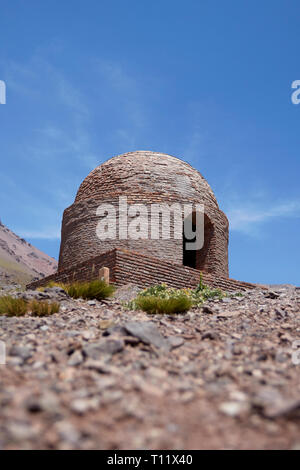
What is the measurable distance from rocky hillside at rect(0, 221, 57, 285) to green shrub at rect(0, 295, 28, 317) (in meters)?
52.0

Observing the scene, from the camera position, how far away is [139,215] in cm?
1200

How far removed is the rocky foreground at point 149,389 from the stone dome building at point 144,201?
7301mm

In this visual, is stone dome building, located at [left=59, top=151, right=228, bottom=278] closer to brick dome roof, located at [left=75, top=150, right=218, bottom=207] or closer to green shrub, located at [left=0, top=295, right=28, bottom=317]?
brick dome roof, located at [left=75, top=150, right=218, bottom=207]

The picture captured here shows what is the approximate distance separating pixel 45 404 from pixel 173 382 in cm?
95

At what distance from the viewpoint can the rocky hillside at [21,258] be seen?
60.1 meters

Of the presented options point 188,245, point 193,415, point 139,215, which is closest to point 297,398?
point 193,415

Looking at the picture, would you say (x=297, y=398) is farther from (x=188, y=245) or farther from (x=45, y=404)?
(x=188, y=245)

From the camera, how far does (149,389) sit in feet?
8.32

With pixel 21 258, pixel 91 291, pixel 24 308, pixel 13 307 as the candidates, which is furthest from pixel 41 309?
pixel 21 258

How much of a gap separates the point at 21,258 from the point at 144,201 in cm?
6024

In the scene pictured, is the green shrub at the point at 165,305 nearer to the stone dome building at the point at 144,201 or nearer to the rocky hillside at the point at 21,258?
the stone dome building at the point at 144,201

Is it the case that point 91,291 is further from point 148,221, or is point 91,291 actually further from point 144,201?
point 144,201

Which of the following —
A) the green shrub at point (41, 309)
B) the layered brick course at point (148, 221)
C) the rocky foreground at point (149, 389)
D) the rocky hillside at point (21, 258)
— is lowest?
the rocky foreground at point (149, 389)

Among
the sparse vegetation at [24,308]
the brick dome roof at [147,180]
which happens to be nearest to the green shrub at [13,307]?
the sparse vegetation at [24,308]
